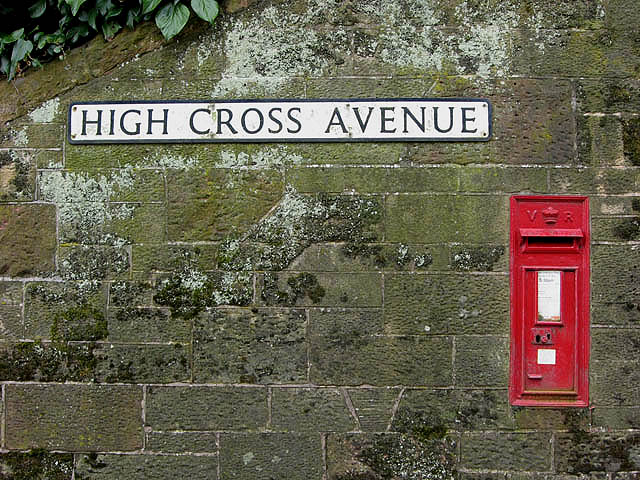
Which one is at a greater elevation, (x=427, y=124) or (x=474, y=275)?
(x=427, y=124)

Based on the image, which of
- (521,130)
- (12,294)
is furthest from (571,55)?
(12,294)

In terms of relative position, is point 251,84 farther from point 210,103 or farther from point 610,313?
point 610,313

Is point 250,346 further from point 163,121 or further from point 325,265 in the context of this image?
point 163,121

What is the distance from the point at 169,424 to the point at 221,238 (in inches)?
45.1

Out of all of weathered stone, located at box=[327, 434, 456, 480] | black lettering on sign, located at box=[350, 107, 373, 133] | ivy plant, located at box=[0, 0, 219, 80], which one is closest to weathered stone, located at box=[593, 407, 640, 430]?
weathered stone, located at box=[327, 434, 456, 480]

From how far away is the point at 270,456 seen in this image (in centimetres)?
275

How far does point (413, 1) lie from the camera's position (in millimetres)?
2799

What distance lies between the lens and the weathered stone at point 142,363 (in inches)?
109

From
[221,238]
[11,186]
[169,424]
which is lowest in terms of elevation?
[169,424]

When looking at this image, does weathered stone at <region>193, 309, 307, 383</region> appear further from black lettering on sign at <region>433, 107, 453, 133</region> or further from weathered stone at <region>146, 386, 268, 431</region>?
black lettering on sign at <region>433, 107, 453, 133</region>

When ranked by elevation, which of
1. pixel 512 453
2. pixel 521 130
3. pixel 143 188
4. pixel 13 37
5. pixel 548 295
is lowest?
pixel 512 453

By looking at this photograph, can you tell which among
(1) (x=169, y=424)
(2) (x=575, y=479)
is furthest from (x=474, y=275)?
(1) (x=169, y=424)

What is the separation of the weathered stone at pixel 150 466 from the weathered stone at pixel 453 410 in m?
1.15

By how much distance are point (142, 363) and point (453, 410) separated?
1864mm
